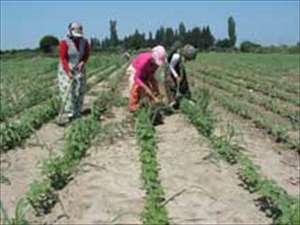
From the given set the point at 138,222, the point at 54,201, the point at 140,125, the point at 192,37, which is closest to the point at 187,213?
the point at 138,222

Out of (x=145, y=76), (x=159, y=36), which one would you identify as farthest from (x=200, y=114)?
(x=159, y=36)

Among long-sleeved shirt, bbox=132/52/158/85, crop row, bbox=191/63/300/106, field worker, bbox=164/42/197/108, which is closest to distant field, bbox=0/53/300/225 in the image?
field worker, bbox=164/42/197/108

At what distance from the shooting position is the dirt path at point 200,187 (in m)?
6.41

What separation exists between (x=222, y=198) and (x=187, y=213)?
0.62 meters

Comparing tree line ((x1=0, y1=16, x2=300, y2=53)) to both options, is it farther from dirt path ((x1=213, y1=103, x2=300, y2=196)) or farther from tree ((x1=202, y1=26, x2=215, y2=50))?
dirt path ((x1=213, y1=103, x2=300, y2=196))

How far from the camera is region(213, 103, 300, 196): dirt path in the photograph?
7.88 metres

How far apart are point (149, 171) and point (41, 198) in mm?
1225

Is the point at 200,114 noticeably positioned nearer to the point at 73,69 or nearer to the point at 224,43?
→ the point at 73,69

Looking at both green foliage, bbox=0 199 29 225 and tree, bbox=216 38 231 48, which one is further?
tree, bbox=216 38 231 48

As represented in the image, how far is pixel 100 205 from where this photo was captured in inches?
262

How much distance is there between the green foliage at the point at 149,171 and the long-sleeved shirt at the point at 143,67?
47cm

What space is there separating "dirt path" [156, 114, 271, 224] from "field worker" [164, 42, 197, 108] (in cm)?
236

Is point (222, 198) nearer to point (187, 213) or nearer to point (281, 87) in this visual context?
point (187, 213)

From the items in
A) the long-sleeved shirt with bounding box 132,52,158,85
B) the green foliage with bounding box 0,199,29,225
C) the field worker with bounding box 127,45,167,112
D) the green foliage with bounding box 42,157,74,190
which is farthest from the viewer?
the long-sleeved shirt with bounding box 132,52,158,85
